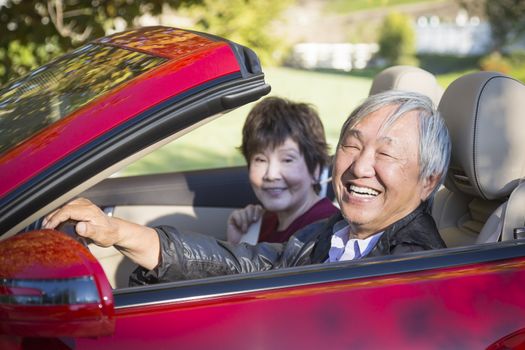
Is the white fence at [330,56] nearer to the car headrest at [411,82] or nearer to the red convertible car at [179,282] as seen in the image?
the car headrest at [411,82]

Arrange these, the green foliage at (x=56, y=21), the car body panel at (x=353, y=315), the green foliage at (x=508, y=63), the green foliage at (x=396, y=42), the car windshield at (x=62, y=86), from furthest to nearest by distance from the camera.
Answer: the green foliage at (x=396, y=42)
the green foliage at (x=508, y=63)
the green foliage at (x=56, y=21)
the car windshield at (x=62, y=86)
the car body panel at (x=353, y=315)

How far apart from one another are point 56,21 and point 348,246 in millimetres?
3193

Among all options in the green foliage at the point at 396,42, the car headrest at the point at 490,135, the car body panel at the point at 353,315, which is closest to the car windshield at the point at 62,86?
the car body panel at the point at 353,315

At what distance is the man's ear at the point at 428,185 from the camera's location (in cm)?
252

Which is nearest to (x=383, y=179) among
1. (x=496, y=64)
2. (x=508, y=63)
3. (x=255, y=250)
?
(x=255, y=250)

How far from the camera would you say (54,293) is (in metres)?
1.64

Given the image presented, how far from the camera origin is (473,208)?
2.85 meters

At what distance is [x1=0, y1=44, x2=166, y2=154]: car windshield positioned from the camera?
1.98 metres

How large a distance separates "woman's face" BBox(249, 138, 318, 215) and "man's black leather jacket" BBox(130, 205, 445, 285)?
0.61m

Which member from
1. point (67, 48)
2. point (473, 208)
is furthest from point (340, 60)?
→ point (473, 208)

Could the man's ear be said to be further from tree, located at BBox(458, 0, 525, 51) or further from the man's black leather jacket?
tree, located at BBox(458, 0, 525, 51)

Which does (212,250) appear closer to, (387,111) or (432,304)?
(387,111)

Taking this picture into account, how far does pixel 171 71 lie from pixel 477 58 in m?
25.0

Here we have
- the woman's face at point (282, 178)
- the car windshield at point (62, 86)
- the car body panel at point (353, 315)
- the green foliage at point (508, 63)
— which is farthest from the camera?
the green foliage at point (508, 63)
